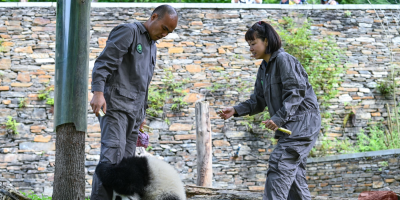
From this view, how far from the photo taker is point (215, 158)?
29.5ft

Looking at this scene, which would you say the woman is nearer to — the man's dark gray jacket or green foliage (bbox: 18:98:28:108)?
the man's dark gray jacket

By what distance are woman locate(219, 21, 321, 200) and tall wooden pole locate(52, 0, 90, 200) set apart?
1.53 m

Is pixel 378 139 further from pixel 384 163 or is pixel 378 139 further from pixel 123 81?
pixel 123 81

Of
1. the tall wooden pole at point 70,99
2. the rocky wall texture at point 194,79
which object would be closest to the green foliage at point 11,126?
the rocky wall texture at point 194,79

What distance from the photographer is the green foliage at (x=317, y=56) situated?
9.71 metres

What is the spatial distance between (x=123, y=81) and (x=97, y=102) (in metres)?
0.39

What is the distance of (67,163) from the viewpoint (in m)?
3.54

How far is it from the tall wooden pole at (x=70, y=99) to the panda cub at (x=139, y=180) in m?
0.79

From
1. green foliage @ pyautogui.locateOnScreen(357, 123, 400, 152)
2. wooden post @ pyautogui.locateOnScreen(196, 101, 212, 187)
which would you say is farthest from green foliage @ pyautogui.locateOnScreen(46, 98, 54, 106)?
green foliage @ pyautogui.locateOnScreen(357, 123, 400, 152)

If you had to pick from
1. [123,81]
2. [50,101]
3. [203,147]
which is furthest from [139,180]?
[50,101]

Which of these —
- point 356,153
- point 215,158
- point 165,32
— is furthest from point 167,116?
point 165,32

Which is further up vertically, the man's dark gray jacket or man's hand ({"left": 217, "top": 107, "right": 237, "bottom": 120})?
the man's dark gray jacket

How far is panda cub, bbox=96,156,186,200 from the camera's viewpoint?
2.71 meters

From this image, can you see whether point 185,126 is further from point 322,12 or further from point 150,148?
point 322,12
